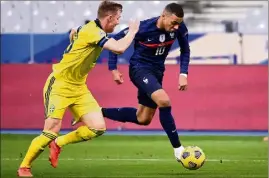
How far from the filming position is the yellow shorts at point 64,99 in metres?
9.22

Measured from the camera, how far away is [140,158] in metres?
12.2

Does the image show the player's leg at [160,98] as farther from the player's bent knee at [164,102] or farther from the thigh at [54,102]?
the thigh at [54,102]

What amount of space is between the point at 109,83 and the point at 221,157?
7.72m

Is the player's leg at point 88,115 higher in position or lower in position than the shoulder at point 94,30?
lower

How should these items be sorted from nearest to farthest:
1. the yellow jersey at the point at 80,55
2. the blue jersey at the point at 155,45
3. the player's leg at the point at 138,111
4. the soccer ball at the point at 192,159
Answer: the yellow jersey at the point at 80,55 → the soccer ball at the point at 192,159 → the blue jersey at the point at 155,45 → the player's leg at the point at 138,111

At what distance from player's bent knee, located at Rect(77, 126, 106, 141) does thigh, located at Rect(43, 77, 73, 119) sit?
51 cm

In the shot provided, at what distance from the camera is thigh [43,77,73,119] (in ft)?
30.1

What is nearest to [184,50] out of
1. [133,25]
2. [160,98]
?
[160,98]

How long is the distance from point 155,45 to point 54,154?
1.93 meters

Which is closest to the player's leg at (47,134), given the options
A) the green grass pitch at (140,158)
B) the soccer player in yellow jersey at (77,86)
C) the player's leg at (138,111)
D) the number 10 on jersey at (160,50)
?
the soccer player in yellow jersey at (77,86)

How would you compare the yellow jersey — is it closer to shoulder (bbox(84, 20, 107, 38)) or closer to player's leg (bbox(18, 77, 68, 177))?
shoulder (bbox(84, 20, 107, 38))

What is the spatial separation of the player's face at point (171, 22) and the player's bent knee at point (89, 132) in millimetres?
1540

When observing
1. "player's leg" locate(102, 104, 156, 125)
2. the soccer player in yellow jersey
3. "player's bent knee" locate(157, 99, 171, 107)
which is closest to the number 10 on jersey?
"player's bent knee" locate(157, 99, 171, 107)

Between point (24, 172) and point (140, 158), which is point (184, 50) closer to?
point (140, 158)
